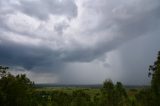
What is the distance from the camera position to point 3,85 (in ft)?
245

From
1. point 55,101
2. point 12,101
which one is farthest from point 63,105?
point 12,101

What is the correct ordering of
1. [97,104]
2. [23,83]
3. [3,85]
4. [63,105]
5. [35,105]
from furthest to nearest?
[63,105]
[97,104]
[35,105]
[23,83]
[3,85]

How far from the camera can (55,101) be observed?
145625mm

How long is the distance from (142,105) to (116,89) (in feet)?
55.1

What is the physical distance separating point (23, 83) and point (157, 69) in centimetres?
3544

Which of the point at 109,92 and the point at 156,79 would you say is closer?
the point at 156,79

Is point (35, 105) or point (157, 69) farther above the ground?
point (157, 69)

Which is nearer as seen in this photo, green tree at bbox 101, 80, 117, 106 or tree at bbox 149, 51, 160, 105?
tree at bbox 149, 51, 160, 105

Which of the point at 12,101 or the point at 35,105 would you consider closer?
the point at 12,101

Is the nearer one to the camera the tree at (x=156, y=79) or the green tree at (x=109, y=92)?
the tree at (x=156, y=79)

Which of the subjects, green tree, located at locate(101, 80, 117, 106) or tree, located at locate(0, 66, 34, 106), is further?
green tree, located at locate(101, 80, 117, 106)

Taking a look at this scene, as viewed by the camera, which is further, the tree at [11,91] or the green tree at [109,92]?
the green tree at [109,92]

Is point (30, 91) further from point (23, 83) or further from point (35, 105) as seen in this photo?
point (35, 105)

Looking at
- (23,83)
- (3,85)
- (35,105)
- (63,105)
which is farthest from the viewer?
(63,105)
